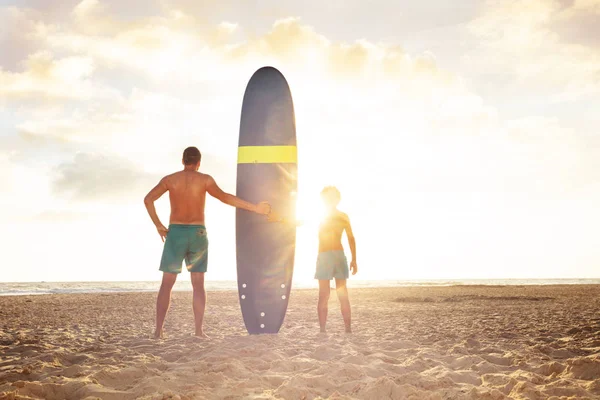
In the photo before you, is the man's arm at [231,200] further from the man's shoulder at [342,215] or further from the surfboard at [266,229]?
the man's shoulder at [342,215]

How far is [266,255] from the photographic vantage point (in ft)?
19.6

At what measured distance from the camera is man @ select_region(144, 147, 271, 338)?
5082mm

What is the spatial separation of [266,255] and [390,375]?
263cm

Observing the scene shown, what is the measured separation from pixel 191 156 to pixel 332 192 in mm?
1687

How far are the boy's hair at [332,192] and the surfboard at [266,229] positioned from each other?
48 cm

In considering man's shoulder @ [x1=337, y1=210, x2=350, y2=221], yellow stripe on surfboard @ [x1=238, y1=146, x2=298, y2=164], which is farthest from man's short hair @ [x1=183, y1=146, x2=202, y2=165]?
man's shoulder @ [x1=337, y1=210, x2=350, y2=221]

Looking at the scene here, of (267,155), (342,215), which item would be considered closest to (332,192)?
(342,215)

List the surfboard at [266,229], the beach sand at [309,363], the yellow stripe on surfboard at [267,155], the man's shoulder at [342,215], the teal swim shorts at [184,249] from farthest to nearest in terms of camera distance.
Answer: the yellow stripe on surfboard at [267,155], the surfboard at [266,229], the man's shoulder at [342,215], the teal swim shorts at [184,249], the beach sand at [309,363]

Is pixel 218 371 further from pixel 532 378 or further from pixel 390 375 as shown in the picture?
pixel 532 378

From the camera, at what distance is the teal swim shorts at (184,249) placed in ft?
16.6

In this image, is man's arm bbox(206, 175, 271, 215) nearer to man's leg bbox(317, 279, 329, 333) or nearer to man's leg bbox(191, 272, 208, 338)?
man's leg bbox(191, 272, 208, 338)

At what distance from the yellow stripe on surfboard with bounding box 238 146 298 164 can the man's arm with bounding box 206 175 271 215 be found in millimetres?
787

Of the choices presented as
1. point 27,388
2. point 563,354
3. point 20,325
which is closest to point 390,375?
point 563,354

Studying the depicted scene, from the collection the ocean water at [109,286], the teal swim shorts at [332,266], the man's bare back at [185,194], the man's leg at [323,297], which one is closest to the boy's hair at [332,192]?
the teal swim shorts at [332,266]
